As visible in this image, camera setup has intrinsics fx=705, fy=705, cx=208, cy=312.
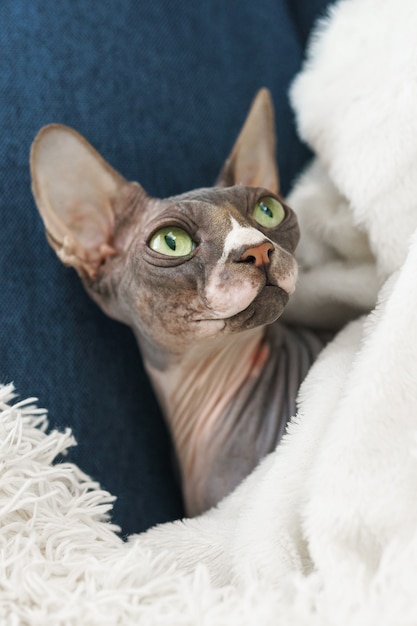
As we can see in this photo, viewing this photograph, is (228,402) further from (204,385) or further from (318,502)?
(318,502)

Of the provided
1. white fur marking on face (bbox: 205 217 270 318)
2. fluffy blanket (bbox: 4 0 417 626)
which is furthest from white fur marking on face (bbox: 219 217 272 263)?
fluffy blanket (bbox: 4 0 417 626)

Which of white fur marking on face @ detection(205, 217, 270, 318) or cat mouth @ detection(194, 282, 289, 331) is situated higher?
white fur marking on face @ detection(205, 217, 270, 318)

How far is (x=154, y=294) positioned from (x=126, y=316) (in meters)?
0.14

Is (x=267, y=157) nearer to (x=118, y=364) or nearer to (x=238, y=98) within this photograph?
(x=238, y=98)

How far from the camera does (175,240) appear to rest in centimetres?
85

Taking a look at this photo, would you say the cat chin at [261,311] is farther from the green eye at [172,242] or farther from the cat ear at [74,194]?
the cat ear at [74,194]

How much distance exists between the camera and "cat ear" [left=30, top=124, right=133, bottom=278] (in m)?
0.97

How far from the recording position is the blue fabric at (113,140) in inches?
39.0

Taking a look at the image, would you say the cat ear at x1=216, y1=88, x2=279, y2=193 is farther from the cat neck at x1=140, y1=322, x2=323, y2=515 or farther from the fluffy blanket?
the cat neck at x1=140, y1=322, x2=323, y2=515

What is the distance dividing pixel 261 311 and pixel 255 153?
372mm

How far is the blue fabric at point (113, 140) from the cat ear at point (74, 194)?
54 millimetres

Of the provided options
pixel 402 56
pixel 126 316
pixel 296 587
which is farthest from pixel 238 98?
pixel 296 587

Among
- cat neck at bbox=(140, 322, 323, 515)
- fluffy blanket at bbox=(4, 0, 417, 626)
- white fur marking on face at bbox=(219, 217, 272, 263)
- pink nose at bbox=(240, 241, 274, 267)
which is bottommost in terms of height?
cat neck at bbox=(140, 322, 323, 515)

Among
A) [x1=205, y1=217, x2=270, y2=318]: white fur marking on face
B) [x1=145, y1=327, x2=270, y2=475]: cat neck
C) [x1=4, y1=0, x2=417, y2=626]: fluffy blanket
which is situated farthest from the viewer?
[x1=145, y1=327, x2=270, y2=475]: cat neck
